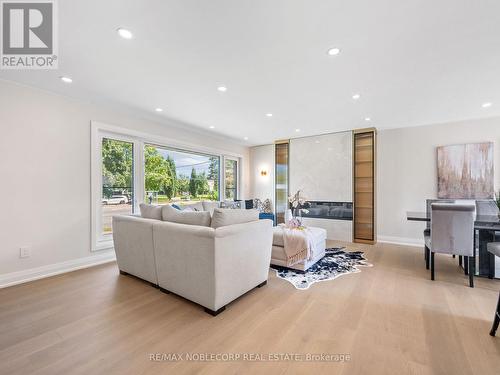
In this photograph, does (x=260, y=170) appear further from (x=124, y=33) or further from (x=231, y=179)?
(x=124, y=33)

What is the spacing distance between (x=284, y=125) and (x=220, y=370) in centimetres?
A: 436

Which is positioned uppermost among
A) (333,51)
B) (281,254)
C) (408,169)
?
(333,51)

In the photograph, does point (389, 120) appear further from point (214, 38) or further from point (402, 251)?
point (214, 38)

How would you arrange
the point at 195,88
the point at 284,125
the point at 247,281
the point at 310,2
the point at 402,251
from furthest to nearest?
the point at 284,125 < the point at 402,251 < the point at 195,88 < the point at 247,281 < the point at 310,2

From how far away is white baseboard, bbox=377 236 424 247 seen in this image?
4.82 metres

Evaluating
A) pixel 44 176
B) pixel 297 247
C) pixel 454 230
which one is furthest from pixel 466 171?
pixel 44 176

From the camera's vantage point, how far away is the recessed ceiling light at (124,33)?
194 centimetres

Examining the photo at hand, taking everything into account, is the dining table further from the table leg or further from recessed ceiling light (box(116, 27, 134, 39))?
recessed ceiling light (box(116, 27, 134, 39))

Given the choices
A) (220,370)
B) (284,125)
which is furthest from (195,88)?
(220,370)

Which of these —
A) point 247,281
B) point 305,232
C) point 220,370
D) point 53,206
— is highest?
point 53,206

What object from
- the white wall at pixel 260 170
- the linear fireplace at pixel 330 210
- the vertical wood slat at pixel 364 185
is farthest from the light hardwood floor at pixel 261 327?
the white wall at pixel 260 170

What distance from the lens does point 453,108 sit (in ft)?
12.5

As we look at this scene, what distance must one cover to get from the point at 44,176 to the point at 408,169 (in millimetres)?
6534

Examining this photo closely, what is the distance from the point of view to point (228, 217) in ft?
7.84
